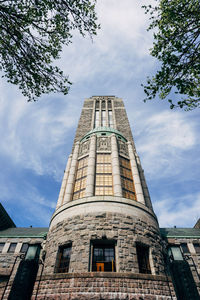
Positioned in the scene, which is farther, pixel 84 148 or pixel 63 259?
pixel 84 148

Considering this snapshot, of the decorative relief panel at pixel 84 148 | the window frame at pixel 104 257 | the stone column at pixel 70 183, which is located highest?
the decorative relief panel at pixel 84 148

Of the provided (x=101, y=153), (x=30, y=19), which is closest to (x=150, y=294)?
(x=101, y=153)

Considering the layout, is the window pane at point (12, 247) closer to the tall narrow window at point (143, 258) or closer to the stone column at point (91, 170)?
the stone column at point (91, 170)

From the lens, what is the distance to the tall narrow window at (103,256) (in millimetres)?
11477

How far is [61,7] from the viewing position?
31.4 feet

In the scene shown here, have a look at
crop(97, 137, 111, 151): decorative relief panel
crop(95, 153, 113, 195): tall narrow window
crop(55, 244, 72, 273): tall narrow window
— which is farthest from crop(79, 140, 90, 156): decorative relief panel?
crop(55, 244, 72, 273): tall narrow window

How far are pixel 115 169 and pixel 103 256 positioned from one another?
8.58 metres

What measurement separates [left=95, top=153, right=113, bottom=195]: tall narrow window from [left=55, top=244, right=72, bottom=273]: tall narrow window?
210 inches

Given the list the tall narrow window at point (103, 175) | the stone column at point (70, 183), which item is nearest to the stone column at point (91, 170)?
the tall narrow window at point (103, 175)

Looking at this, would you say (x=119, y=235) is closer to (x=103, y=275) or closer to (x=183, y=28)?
(x=103, y=275)

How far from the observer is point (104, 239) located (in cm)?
1253

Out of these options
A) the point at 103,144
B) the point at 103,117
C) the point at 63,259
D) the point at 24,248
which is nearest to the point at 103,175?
the point at 103,144

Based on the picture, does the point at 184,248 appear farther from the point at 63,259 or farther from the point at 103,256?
the point at 63,259

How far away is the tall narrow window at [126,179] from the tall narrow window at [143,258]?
15.1 ft
